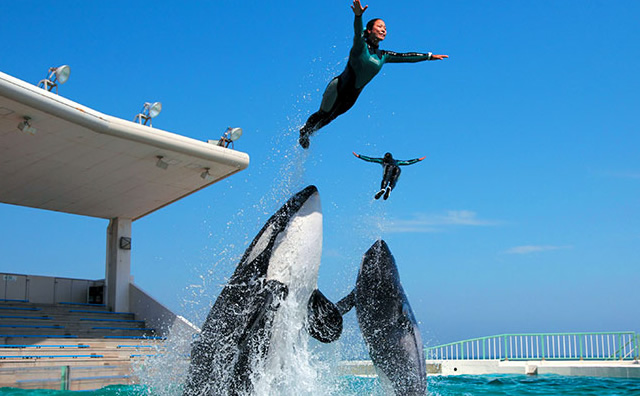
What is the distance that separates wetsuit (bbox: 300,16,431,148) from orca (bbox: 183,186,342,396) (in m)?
0.79

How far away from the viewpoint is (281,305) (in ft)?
20.4

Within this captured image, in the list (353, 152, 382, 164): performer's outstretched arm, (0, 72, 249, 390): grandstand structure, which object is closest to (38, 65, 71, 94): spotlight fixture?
(0, 72, 249, 390): grandstand structure

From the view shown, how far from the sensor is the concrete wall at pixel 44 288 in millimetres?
21297

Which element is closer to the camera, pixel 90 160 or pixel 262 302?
pixel 262 302

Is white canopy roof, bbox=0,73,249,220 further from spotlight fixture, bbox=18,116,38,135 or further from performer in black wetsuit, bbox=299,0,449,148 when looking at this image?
performer in black wetsuit, bbox=299,0,449,148

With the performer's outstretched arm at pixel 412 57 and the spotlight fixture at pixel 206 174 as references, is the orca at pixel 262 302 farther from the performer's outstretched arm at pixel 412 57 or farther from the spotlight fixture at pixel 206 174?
the spotlight fixture at pixel 206 174

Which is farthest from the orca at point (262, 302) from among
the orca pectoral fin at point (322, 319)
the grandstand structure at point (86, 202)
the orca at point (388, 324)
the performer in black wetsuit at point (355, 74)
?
the grandstand structure at point (86, 202)

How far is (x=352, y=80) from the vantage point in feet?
21.3

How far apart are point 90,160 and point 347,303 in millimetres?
11850

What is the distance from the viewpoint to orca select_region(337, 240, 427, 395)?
7.19m

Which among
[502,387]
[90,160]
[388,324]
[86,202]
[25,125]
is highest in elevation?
[25,125]

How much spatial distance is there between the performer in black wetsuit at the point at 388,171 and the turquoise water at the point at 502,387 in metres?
2.76

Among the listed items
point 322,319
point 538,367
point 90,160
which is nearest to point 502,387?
point 538,367

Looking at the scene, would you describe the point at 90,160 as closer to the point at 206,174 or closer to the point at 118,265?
the point at 206,174
